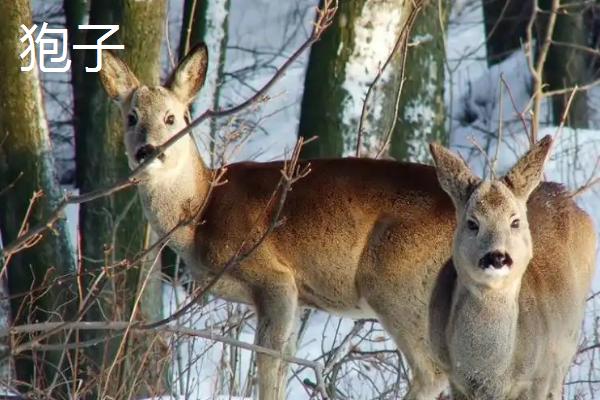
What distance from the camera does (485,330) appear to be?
21.6 ft

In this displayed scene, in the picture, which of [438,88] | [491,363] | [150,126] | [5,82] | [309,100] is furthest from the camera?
[438,88]

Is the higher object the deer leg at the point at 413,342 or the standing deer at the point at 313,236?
the standing deer at the point at 313,236

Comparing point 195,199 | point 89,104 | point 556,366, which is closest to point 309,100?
point 89,104

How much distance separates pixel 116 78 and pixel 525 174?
2.66m

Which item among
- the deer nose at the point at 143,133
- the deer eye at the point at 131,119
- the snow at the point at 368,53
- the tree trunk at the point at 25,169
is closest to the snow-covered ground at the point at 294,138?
the snow at the point at 368,53

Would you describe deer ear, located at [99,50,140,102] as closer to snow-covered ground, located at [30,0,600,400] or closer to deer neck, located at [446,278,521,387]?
snow-covered ground, located at [30,0,600,400]

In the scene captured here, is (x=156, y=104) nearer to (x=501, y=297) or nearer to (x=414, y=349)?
(x=414, y=349)

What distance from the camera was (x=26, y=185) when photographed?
1045 centimetres

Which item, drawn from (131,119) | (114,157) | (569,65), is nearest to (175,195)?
(131,119)

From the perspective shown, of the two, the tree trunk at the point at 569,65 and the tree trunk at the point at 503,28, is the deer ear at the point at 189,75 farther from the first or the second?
the tree trunk at the point at 503,28

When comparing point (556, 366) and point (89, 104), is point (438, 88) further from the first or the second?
point (556, 366)

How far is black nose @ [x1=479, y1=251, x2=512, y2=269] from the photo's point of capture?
625 cm

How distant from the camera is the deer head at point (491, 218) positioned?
6.32 meters

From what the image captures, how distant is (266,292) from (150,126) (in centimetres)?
102
